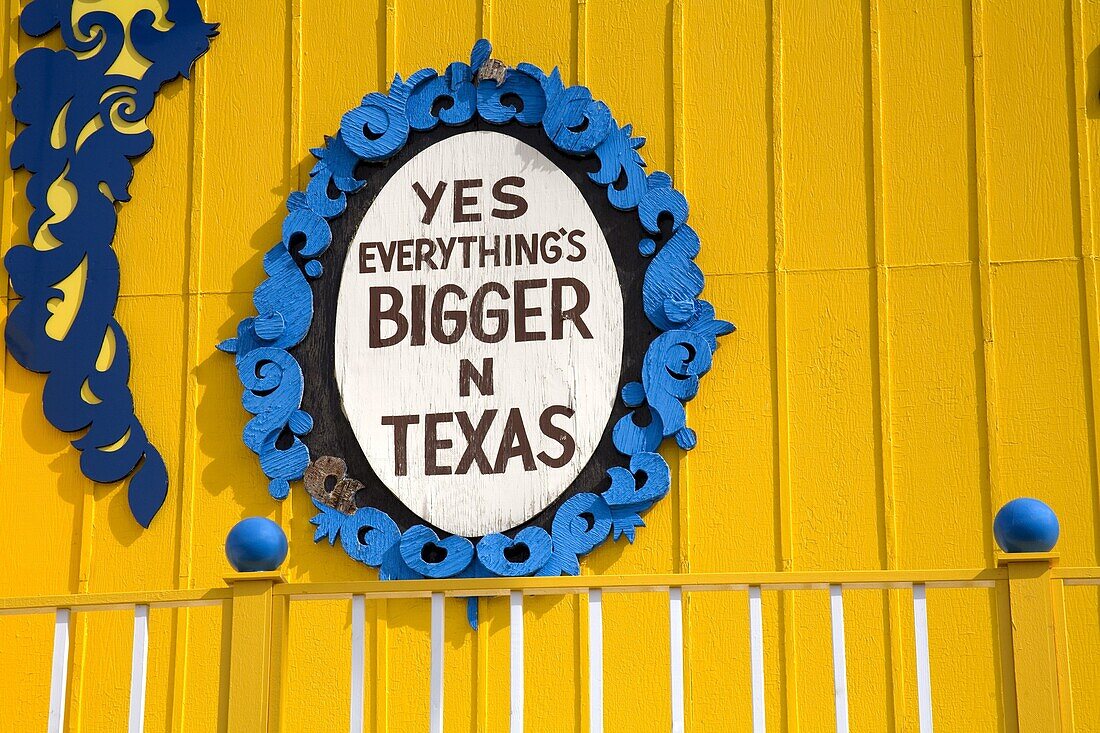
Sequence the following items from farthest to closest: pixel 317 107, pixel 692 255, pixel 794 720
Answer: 1. pixel 317 107
2. pixel 692 255
3. pixel 794 720

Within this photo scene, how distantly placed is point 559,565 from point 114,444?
175 cm

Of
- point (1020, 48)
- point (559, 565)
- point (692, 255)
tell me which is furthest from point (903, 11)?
point (559, 565)

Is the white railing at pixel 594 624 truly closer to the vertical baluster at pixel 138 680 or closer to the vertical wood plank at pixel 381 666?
the vertical baluster at pixel 138 680

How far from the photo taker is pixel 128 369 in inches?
250

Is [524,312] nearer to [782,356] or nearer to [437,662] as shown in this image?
[782,356]

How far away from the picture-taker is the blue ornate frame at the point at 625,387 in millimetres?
5918

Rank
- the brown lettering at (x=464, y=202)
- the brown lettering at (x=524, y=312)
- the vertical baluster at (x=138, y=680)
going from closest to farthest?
1. the vertical baluster at (x=138, y=680)
2. the brown lettering at (x=524, y=312)
3. the brown lettering at (x=464, y=202)

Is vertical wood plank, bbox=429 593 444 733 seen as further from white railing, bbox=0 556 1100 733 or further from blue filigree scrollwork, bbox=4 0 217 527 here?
blue filigree scrollwork, bbox=4 0 217 527

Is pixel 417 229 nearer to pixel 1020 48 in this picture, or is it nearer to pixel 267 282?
pixel 267 282

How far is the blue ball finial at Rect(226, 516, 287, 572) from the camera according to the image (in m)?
4.68

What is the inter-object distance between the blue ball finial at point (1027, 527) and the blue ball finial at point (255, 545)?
200 centimetres

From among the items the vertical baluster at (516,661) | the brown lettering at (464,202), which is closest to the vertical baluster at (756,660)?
the vertical baluster at (516,661)

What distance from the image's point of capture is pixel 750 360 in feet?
19.9

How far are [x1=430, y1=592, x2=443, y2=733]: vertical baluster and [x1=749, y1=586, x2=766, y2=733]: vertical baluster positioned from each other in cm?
86
